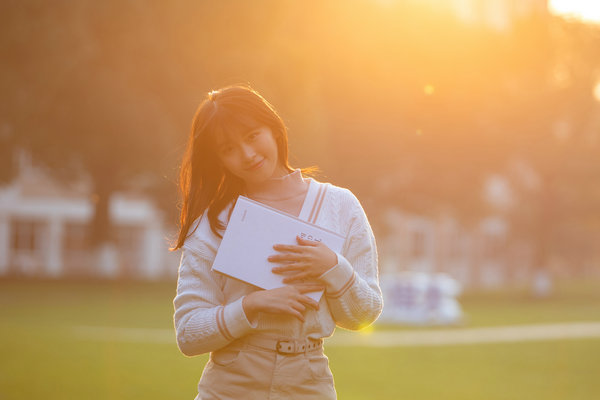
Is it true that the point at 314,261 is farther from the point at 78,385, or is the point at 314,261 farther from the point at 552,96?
the point at 552,96

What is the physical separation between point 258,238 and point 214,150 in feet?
1.16

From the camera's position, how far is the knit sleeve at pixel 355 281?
2506 mm

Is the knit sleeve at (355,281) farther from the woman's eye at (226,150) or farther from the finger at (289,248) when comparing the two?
the woman's eye at (226,150)

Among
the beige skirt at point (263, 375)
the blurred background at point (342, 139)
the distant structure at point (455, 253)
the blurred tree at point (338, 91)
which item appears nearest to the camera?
the beige skirt at point (263, 375)

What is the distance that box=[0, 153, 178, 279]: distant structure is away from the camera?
47.7m

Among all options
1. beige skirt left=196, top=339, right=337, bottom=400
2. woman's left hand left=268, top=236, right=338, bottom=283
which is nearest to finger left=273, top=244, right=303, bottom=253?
woman's left hand left=268, top=236, right=338, bottom=283

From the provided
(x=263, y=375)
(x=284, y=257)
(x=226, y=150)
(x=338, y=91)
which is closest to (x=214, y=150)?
(x=226, y=150)

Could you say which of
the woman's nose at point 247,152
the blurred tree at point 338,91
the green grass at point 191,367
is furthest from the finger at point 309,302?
the blurred tree at point 338,91

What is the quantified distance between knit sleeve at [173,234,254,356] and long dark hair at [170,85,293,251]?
3.9 inches

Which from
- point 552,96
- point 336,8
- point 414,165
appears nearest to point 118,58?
point 336,8

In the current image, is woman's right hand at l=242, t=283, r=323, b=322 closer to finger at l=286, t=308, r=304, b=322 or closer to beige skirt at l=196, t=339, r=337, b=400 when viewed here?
finger at l=286, t=308, r=304, b=322

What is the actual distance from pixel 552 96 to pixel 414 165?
7.06 m

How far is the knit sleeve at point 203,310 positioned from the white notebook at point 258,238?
0.33ft

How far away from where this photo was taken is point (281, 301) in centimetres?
244
